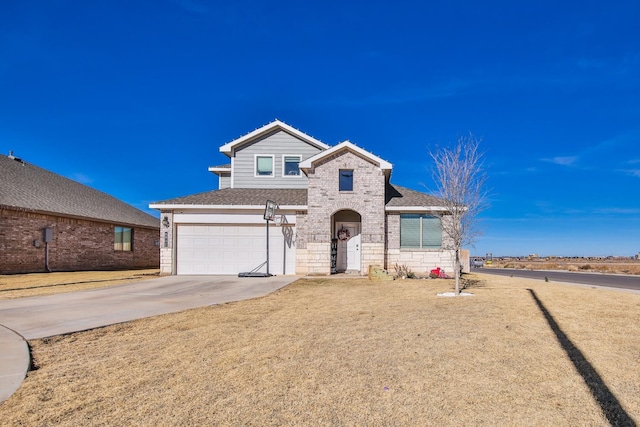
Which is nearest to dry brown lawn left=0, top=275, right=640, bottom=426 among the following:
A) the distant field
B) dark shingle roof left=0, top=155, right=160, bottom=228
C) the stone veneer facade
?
the stone veneer facade

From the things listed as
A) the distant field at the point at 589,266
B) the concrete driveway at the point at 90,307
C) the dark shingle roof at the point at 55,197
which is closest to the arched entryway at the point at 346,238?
the concrete driveway at the point at 90,307

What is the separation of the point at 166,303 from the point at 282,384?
633 centimetres

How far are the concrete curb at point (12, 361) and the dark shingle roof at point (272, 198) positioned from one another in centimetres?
1171

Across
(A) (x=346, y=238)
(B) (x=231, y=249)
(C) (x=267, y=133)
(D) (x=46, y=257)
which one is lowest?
(D) (x=46, y=257)

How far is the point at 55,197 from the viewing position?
2170cm

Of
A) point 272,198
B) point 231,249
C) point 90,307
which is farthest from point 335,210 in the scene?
point 90,307

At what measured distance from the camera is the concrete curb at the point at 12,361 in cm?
381

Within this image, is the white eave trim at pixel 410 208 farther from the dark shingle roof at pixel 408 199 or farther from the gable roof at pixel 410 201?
the dark shingle roof at pixel 408 199

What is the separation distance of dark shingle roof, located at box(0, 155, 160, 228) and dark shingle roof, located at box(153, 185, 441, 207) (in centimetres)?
766

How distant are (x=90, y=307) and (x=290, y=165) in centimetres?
1349

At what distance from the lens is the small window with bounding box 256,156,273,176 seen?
2052 cm

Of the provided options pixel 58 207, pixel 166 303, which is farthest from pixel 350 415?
pixel 58 207

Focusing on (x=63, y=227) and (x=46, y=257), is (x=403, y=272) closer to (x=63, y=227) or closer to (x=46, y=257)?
(x=46, y=257)

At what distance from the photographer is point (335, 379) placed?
4.09 meters
